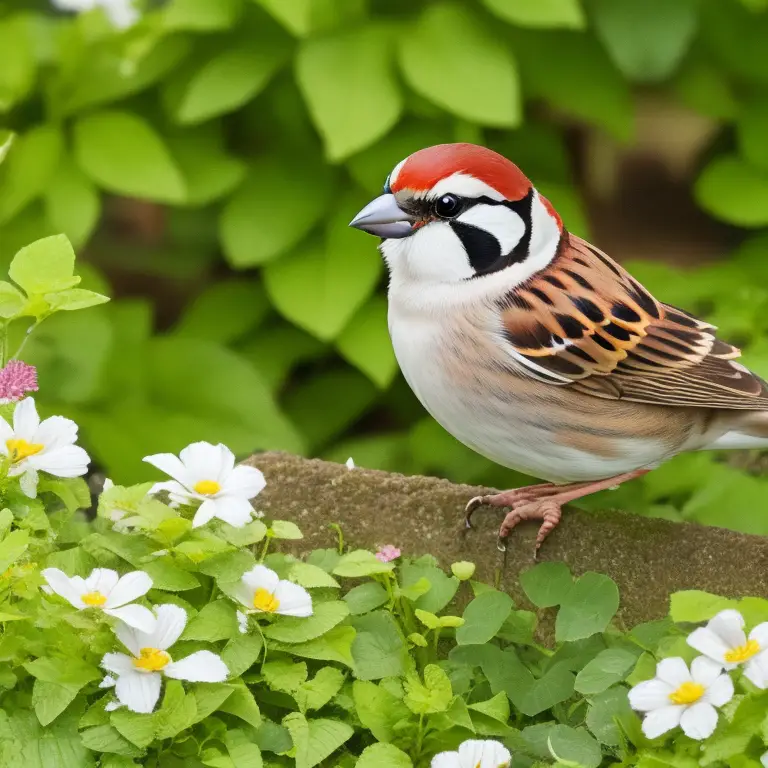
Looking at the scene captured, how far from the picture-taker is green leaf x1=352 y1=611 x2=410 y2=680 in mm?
1737

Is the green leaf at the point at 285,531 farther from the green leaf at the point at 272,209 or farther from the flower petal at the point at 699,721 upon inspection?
the green leaf at the point at 272,209

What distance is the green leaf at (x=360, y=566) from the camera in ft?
5.78

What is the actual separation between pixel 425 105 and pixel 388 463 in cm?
91

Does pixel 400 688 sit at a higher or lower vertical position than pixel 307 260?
higher

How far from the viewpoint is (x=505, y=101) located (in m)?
3.03

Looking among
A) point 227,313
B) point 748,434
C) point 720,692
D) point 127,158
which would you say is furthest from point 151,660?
point 227,313

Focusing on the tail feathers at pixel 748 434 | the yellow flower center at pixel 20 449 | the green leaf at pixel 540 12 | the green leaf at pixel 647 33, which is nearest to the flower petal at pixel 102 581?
the yellow flower center at pixel 20 449

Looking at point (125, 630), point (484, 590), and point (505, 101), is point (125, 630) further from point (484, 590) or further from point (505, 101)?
point (505, 101)

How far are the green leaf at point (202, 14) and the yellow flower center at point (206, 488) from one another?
1.70 metres

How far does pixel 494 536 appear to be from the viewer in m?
1.99

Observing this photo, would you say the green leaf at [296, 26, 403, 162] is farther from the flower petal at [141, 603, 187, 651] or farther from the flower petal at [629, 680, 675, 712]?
the flower petal at [629, 680, 675, 712]

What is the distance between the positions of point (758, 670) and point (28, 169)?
236 cm

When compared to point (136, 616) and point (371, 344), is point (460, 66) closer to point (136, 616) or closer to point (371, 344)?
point (371, 344)

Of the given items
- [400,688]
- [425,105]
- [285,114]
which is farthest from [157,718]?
[285,114]
